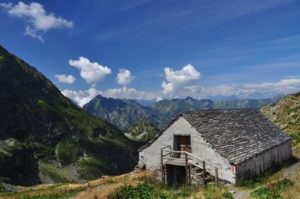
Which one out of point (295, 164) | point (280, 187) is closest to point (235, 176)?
point (280, 187)

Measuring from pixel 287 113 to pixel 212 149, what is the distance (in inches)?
2765

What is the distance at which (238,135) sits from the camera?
38.8 meters

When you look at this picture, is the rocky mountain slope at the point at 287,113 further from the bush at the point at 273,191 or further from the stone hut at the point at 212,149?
the bush at the point at 273,191

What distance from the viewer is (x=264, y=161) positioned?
37844 millimetres

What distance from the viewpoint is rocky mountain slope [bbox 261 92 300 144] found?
8607 centimetres

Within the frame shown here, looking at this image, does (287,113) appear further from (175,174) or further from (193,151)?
(193,151)

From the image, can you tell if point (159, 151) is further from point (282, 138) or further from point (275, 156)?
point (282, 138)

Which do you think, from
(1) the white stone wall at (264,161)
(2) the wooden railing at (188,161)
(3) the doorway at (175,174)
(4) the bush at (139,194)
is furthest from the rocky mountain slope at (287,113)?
(4) the bush at (139,194)

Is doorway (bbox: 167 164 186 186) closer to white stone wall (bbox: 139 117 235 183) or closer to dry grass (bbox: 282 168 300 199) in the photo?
white stone wall (bbox: 139 117 235 183)

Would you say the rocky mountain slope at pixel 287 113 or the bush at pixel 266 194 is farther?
the rocky mountain slope at pixel 287 113

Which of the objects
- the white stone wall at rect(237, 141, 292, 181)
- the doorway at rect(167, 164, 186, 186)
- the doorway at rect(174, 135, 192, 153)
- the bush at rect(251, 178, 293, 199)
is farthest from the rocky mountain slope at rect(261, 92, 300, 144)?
the bush at rect(251, 178, 293, 199)

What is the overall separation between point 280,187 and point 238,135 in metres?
12.8

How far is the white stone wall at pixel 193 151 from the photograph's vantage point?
109 ft

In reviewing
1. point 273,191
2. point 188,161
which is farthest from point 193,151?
point 273,191
